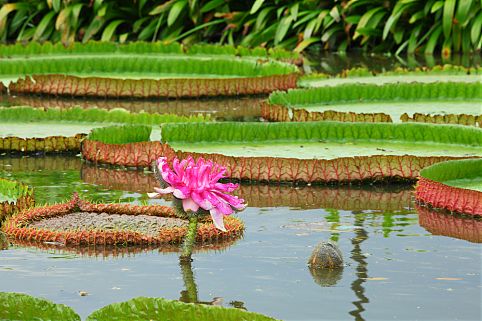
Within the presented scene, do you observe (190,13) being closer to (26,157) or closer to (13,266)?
(26,157)

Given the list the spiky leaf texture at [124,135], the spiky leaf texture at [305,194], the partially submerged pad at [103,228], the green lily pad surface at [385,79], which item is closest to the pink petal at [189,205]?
the partially submerged pad at [103,228]

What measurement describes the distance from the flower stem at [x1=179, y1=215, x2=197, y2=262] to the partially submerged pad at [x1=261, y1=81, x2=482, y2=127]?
433 centimetres

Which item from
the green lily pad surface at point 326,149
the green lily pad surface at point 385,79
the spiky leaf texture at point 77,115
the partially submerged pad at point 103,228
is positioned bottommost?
the partially submerged pad at point 103,228

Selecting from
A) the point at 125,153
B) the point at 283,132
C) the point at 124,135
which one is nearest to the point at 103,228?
the point at 125,153

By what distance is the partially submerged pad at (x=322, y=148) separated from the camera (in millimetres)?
8266

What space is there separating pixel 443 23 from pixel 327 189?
7707 mm

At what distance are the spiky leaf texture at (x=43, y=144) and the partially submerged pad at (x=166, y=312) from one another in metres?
4.66

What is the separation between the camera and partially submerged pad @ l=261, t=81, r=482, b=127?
10.8 metres

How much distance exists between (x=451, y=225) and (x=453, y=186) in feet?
1.65

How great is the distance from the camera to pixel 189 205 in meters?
5.77

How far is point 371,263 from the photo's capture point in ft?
20.2

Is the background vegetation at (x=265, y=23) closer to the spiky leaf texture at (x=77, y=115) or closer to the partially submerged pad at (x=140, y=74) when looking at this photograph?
the partially submerged pad at (x=140, y=74)

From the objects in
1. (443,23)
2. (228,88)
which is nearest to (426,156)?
(228,88)

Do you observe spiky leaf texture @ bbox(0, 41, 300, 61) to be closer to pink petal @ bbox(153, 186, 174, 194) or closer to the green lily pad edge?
pink petal @ bbox(153, 186, 174, 194)
